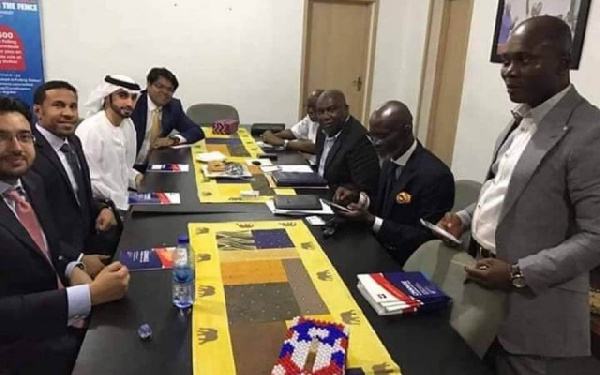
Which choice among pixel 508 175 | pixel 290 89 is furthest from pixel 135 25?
pixel 508 175

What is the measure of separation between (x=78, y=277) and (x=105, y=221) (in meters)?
0.76

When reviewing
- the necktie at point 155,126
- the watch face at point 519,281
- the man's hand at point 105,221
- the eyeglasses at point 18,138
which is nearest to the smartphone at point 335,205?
the watch face at point 519,281

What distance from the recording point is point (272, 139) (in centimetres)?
366

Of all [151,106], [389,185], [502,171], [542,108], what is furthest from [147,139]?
[542,108]

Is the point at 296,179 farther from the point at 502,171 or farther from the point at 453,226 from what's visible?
the point at 502,171

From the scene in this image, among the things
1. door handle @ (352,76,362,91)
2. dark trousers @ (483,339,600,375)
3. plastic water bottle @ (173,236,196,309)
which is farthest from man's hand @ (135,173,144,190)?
door handle @ (352,76,362,91)

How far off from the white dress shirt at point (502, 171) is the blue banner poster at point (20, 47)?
4742 mm

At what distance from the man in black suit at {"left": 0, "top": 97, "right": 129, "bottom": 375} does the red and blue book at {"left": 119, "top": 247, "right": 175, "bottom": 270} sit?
15 centimetres

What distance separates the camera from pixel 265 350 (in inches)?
44.6

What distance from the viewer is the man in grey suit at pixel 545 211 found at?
1211 mm

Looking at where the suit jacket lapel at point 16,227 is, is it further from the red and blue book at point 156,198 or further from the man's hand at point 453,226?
the man's hand at point 453,226

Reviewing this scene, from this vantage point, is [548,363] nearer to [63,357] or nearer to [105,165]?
[63,357]

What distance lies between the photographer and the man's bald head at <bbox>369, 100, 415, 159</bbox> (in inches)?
81.4

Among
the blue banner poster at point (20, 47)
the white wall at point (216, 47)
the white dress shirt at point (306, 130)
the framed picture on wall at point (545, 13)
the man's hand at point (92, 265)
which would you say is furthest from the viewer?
the white wall at point (216, 47)
